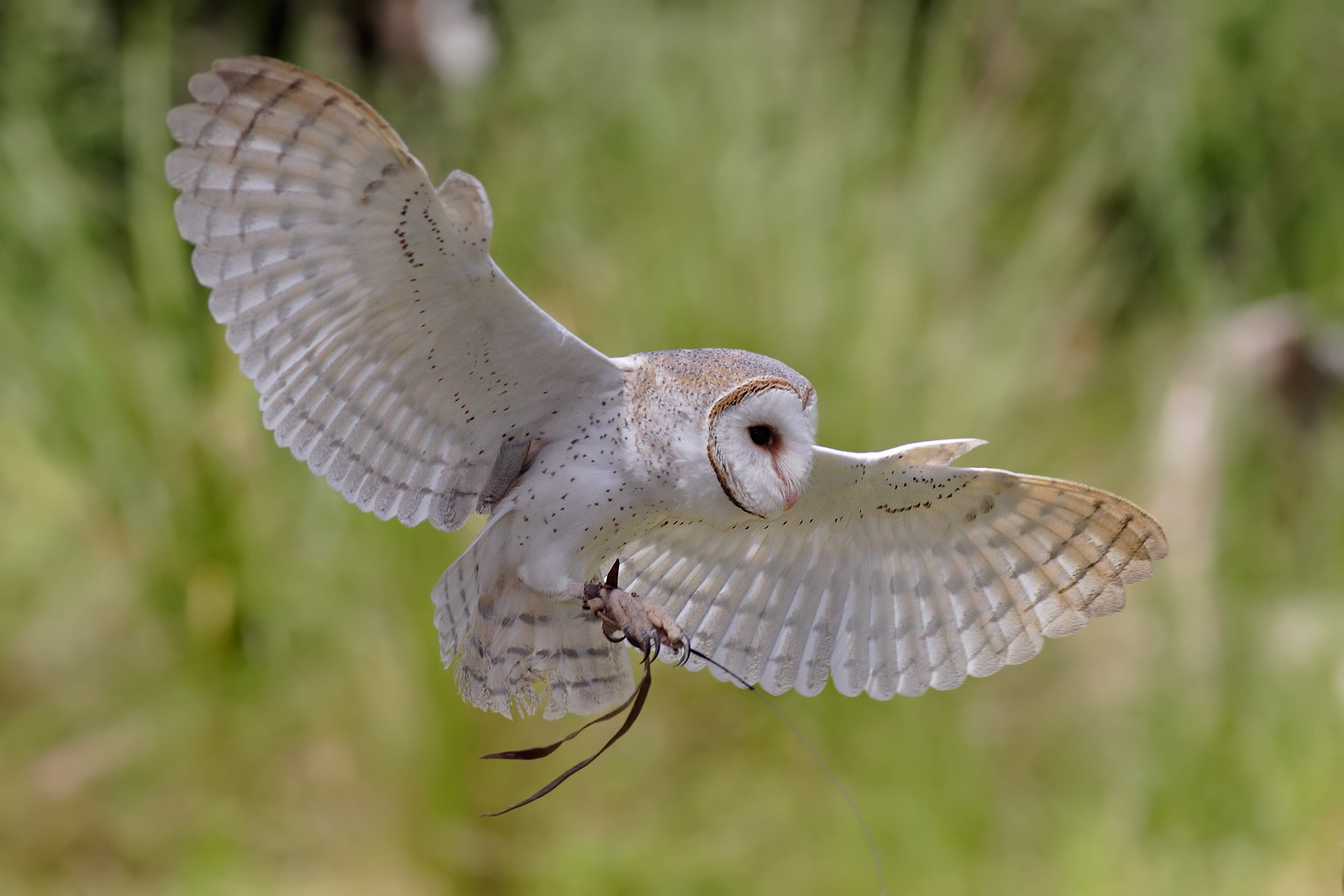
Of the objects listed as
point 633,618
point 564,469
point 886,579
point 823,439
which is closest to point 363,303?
point 564,469

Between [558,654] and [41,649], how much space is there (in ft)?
9.16

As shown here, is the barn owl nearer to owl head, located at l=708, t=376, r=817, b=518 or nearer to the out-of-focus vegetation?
owl head, located at l=708, t=376, r=817, b=518

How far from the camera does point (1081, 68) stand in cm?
480

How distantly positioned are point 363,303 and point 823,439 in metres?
2.10

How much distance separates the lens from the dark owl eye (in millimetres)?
1060

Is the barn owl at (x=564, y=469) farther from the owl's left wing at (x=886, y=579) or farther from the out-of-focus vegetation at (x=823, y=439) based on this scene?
the out-of-focus vegetation at (x=823, y=439)

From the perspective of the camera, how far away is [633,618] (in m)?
1.08

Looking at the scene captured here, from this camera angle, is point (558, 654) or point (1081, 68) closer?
point (558, 654)

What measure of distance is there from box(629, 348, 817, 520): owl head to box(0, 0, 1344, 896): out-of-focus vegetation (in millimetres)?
1888

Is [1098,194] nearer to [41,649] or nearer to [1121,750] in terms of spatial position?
[1121,750]

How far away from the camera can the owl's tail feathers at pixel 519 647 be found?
121cm

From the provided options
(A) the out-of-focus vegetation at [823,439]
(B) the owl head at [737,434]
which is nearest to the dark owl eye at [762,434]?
(B) the owl head at [737,434]

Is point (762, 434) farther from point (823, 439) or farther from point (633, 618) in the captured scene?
point (823, 439)

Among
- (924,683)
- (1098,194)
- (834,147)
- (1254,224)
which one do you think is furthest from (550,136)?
(924,683)
